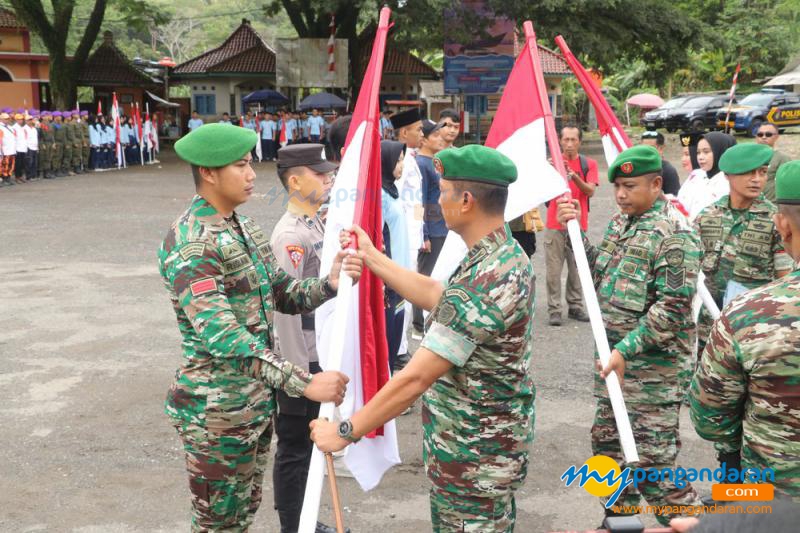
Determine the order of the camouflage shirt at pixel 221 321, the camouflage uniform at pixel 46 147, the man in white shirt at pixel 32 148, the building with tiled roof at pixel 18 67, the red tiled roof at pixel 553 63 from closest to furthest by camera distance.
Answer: the camouflage shirt at pixel 221 321
the man in white shirt at pixel 32 148
the camouflage uniform at pixel 46 147
the building with tiled roof at pixel 18 67
the red tiled roof at pixel 553 63

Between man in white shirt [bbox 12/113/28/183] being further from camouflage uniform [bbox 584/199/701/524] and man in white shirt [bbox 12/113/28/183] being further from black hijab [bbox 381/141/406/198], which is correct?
camouflage uniform [bbox 584/199/701/524]

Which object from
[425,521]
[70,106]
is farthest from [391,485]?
[70,106]

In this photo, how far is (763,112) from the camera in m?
31.6

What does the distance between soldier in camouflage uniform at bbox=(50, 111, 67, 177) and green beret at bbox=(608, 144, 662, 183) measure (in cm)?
2252

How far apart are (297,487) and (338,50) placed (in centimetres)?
2760

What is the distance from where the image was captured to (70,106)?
104 ft

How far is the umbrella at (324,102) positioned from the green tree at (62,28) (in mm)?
6412

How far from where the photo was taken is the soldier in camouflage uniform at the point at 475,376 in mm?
2789

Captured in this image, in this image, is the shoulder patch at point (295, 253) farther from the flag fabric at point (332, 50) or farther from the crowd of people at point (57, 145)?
the flag fabric at point (332, 50)

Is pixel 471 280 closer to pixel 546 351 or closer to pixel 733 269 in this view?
pixel 733 269

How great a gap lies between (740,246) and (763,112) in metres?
29.5

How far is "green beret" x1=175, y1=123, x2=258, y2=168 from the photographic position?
10.7 ft

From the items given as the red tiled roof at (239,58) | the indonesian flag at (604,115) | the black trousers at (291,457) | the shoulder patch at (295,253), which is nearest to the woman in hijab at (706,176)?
the indonesian flag at (604,115)

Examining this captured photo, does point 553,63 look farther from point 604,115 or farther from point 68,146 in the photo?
point 604,115
